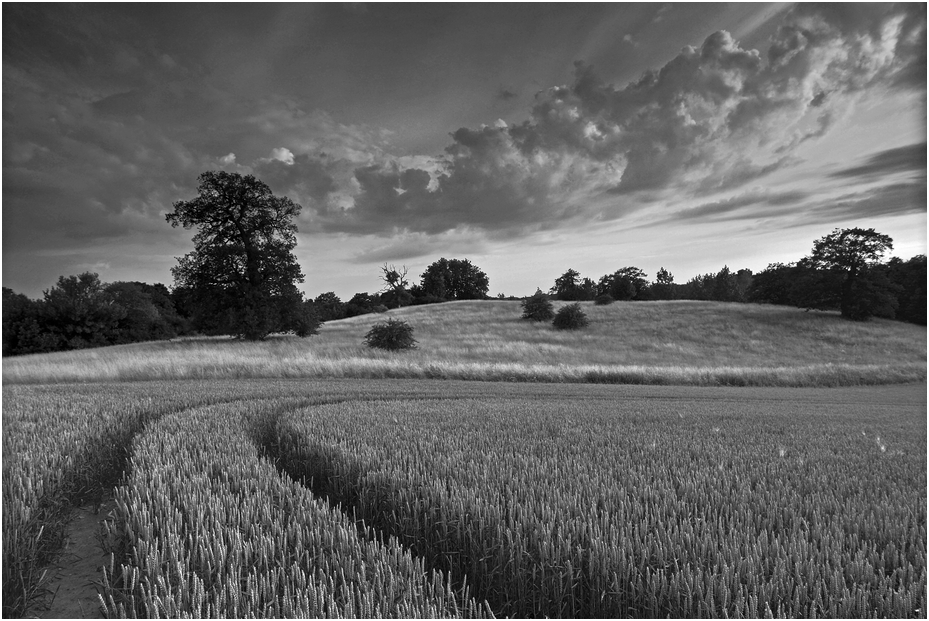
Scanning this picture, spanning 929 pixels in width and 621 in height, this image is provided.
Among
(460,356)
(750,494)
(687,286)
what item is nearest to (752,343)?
(460,356)

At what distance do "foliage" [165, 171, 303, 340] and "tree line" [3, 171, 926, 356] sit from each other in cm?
8

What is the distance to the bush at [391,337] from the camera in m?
35.1

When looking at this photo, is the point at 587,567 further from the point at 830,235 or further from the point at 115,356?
the point at 830,235

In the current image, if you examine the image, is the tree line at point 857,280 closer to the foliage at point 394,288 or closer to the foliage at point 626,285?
the foliage at point 626,285

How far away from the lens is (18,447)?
5.40m

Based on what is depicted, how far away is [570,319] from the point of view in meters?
49.8

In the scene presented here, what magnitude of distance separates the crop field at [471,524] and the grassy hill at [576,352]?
17.1 meters

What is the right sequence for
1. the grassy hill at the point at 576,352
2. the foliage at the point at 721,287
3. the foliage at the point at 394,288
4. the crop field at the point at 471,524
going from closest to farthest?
the crop field at the point at 471,524 → the grassy hill at the point at 576,352 → the foliage at the point at 394,288 → the foliage at the point at 721,287

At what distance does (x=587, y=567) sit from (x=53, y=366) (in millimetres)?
26265

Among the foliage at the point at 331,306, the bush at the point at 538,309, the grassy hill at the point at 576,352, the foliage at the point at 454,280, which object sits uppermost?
the foliage at the point at 454,280

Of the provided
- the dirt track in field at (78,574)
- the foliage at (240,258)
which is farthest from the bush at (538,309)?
the dirt track in field at (78,574)

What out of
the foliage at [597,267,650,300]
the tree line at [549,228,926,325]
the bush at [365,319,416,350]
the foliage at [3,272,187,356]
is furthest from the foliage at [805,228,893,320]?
the foliage at [3,272,187,356]

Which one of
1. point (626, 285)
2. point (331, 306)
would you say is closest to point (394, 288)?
point (331, 306)

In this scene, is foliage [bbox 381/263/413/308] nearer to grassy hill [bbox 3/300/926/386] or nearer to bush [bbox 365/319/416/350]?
grassy hill [bbox 3/300/926/386]
